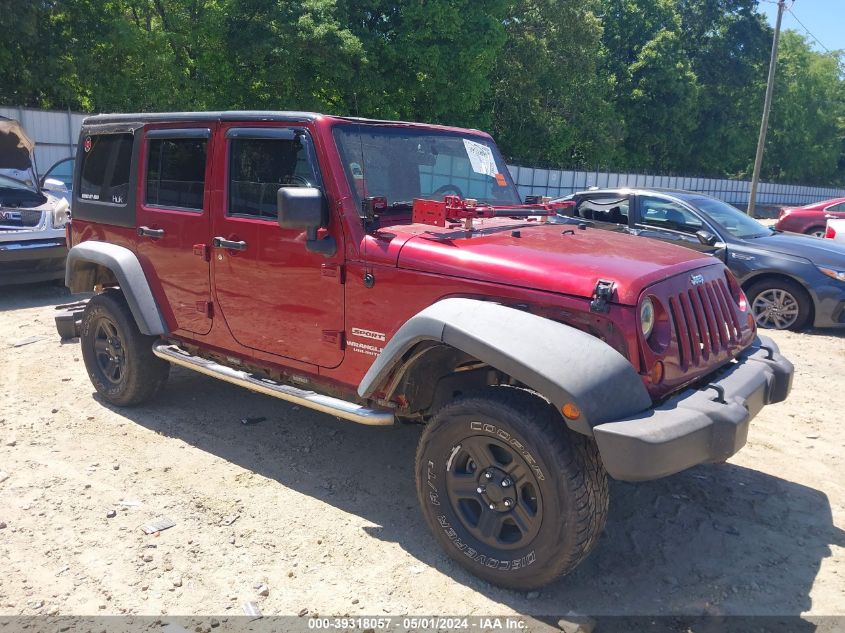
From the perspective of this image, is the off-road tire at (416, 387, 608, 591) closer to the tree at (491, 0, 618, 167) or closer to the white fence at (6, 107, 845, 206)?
the white fence at (6, 107, 845, 206)

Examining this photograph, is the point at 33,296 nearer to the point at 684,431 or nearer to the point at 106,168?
the point at 106,168

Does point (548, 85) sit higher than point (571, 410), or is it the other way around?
point (548, 85)

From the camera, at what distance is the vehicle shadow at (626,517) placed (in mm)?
3252

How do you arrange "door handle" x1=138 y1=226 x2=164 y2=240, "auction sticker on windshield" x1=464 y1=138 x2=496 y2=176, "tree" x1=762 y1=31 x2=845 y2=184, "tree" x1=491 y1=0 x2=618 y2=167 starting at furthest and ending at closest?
"tree" x1=762 y1=31 x2=845 y2=184
"tree" x1=491 y1=0 x2=618 y2=167
"door handle" x1=138 y1=226 x2=164 y2=240
"auction sticker on windshield" x1=464 y1=138 x2=496 y2=176

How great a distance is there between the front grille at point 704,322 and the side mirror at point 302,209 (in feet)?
5.75

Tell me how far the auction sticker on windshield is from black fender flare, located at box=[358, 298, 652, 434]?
169cm

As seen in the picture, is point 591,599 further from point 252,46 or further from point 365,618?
point 252,46

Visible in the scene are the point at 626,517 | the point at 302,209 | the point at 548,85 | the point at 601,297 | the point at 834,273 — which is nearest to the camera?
the point at 601,297

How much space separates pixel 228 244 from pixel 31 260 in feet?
18.6

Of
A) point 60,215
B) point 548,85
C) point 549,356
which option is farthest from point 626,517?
point 548,85

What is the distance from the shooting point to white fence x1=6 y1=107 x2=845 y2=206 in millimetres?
16141

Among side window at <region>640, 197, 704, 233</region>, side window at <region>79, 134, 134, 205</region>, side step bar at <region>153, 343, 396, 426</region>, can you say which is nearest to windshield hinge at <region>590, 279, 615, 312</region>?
side step bar at <region>153, 343, 396, 426</region>

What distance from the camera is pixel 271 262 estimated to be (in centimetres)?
412

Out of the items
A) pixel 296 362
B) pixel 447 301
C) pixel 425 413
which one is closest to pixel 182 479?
pixel 296 362
